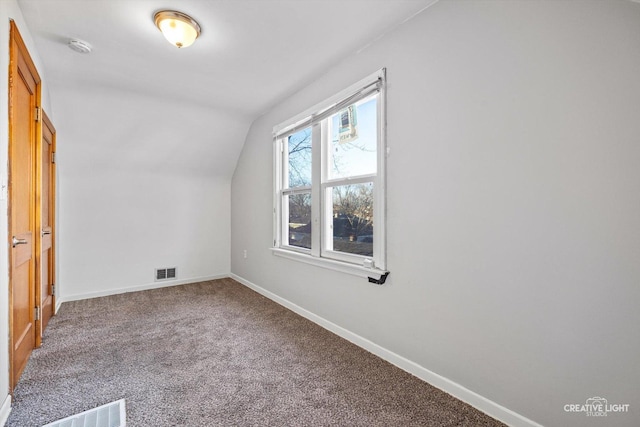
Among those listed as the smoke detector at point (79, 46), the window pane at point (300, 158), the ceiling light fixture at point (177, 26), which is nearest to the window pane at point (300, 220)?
the window pane at point (300, 158)

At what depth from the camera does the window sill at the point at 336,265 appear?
215cm

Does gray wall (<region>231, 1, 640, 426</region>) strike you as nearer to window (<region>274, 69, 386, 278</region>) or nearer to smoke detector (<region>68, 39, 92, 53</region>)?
window (<region>274, 69, 386, 278</region>)

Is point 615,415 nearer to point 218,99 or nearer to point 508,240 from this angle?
point 508,240

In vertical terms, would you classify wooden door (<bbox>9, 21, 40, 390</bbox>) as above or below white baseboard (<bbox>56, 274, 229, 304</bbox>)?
above

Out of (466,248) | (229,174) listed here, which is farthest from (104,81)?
(466,248)

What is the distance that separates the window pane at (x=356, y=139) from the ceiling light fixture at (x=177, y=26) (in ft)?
4.13

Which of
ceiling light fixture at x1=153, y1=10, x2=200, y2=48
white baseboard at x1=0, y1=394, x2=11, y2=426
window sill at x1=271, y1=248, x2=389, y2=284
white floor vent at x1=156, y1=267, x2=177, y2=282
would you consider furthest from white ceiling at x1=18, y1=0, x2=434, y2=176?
white baseboard at x1=0, y1=394, x2=11, y2=426

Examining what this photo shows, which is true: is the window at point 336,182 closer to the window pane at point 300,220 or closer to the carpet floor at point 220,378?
the window pane at point 300,220

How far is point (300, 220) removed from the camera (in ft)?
10.6

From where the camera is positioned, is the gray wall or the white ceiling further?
the white ceiling

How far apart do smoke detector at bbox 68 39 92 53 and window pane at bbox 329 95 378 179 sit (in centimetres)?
204

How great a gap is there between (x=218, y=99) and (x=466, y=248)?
3035 mm

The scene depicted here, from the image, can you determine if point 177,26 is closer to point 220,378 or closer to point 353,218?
point 353,218

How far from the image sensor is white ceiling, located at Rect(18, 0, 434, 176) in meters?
1.87
